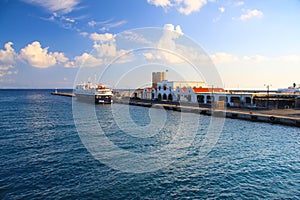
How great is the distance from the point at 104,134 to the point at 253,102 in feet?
102

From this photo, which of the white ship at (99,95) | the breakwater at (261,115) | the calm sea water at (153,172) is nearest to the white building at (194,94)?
the breakwater at (261,115)

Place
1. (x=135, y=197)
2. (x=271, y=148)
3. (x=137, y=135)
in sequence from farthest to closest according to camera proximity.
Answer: (x=137, y=135), (x=271, y=148), (x=135, y=197)

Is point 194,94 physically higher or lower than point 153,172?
higher

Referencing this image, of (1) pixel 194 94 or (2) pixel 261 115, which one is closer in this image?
(2) pixel 261 115

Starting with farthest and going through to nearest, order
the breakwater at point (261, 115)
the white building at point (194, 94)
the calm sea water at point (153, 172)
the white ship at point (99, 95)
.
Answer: the white ship at point (99, 95), the white building at point (194, 94), the breakwater at point (261, 115), the calm sea water at point (153, 172)

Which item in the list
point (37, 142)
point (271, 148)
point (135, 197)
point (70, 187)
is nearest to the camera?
point (135, 197)

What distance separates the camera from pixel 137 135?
19.8 metres

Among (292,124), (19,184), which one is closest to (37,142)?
(19,184)

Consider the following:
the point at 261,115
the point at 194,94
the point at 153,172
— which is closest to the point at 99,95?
the point at 194,94

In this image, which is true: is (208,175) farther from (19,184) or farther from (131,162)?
(19,184)

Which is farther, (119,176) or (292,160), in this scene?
(292,160)

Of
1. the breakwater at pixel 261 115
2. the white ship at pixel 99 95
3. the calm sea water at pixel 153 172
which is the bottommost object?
the calm sea water at pixel 153 172

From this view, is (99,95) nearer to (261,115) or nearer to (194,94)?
(194,94)

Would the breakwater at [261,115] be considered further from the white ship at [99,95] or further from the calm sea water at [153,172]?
the white ship at [99,95]
